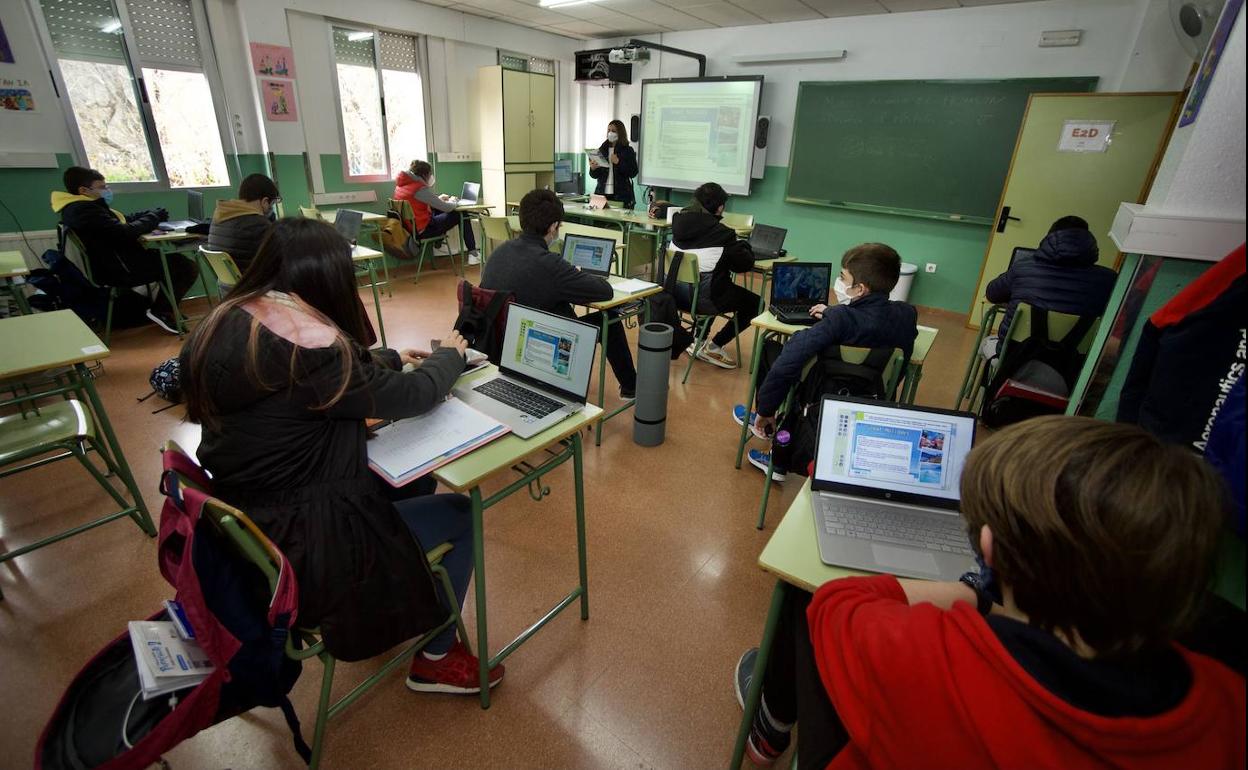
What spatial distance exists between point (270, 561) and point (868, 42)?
661 cm

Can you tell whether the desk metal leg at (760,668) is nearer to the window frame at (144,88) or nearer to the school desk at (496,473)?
the school desk at (496,473)

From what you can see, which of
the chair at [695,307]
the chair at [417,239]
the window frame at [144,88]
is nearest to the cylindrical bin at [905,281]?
the chair at [695,307]

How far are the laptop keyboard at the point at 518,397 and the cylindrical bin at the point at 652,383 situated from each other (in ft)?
3.70

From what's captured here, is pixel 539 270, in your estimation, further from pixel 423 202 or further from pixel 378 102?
pixel 378 102

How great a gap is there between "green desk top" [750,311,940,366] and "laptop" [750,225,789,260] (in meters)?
2.01

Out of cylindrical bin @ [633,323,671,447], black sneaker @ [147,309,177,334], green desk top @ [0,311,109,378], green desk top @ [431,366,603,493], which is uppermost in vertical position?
green desk top @ [0,311,109,378]

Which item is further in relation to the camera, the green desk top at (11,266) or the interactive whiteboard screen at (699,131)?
the interactive whiteboard screen at (699,131)

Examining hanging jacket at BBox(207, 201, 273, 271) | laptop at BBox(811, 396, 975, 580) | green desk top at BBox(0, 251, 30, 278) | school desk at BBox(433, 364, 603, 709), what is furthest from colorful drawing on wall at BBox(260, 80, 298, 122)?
laptop at BBox(811, 396, 975, 580)

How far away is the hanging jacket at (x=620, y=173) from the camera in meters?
6.61

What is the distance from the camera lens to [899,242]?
5688 mm

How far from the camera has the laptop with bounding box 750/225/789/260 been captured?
456 cm

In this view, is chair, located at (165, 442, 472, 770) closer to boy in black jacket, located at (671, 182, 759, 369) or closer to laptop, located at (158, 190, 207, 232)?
boy in black jacket, located at (671, 182, 759, 369)

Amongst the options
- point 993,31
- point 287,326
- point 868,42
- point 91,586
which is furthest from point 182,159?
point 993,31

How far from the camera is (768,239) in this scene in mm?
4645
